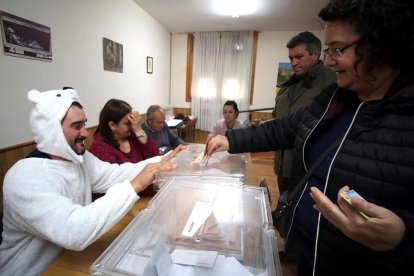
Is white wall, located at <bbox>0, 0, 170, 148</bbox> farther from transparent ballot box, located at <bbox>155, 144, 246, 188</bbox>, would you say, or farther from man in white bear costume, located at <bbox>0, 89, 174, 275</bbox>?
transparent ballot box, located at <bbox>155, 144, 246, 188</bbox>

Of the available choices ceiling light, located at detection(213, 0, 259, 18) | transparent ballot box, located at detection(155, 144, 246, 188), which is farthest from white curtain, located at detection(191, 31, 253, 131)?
transparent ballot box, located at detection(155, 144, 246, 188)

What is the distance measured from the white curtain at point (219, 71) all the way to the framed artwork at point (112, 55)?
2375mm

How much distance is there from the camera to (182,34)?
5.37 meters

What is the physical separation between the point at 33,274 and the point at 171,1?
3593 mm

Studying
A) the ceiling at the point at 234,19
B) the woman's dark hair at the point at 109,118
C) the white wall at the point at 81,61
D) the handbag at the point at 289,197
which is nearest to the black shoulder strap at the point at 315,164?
the handbag at the point at 289,197

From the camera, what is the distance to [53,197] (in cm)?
82

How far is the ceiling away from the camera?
3439mm

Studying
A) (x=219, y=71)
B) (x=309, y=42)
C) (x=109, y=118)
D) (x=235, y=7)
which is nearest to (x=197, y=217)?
(x=109, y=118)

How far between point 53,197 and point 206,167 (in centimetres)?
76

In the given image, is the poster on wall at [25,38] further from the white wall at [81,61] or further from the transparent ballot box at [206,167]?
the transparent ballot box at [206,167]

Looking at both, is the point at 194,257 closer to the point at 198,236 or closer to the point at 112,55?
the point at 198,236

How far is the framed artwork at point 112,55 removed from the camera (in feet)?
9.59

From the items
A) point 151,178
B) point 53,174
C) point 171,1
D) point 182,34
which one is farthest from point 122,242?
point 182,34

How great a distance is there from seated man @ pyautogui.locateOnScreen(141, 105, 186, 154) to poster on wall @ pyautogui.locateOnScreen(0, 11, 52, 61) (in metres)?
1.04
